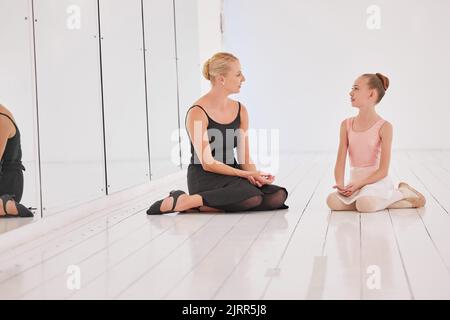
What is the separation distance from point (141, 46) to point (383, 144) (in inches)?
80.7

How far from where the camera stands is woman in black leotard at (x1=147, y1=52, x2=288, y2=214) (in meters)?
4.04

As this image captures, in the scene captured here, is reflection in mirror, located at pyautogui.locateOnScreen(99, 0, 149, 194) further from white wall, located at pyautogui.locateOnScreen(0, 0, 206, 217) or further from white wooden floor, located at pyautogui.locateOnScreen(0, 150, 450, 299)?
white wooden floor, located at pyautogui.locateOnScreen(0, 150, 450, 299)

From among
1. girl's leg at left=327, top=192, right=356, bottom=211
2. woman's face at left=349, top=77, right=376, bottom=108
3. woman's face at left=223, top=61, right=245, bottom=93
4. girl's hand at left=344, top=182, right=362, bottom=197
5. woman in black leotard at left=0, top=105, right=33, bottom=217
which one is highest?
woman's face at left=223, top=61, right=245, bottom=93

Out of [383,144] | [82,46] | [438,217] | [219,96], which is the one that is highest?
[82,46]

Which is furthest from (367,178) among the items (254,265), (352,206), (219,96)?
(254,265)

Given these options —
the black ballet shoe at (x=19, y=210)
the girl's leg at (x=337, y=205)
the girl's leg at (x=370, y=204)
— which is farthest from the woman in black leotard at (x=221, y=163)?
the black ballet shoe at (x=19, y=210)

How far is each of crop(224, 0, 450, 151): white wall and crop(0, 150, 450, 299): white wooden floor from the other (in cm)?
453

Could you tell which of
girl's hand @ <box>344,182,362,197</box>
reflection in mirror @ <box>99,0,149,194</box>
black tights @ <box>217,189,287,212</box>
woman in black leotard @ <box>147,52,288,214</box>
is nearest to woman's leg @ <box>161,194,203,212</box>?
woman in black leotard @ <box>147,52,288,214</box>
